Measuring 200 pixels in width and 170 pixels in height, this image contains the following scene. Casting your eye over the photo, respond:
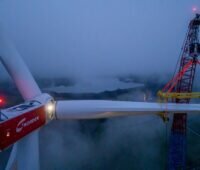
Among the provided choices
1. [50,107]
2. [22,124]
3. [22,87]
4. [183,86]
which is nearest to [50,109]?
[50,107]

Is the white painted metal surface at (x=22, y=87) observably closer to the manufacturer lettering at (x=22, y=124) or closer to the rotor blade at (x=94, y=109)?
the rotor blade at (x=94, y=109)

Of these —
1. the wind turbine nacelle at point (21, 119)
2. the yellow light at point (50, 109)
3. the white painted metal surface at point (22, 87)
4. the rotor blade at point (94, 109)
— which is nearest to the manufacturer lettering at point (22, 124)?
the wind turbine nacelle at point (21, 119)

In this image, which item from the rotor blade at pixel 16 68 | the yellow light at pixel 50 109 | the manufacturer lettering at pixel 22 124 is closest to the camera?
the manufacturer lettering at pixel 22 124

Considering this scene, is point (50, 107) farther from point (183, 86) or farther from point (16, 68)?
point (183, 86)

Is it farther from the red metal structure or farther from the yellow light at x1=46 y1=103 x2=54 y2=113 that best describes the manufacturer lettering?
the red metal structure

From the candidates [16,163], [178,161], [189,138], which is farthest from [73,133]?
[16,163]

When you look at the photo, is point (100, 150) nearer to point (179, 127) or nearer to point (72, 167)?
point (72, 167)

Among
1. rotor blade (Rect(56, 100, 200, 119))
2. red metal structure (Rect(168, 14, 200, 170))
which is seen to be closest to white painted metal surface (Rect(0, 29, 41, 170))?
rotor blade (Rect(56, 100, 200, 119))
